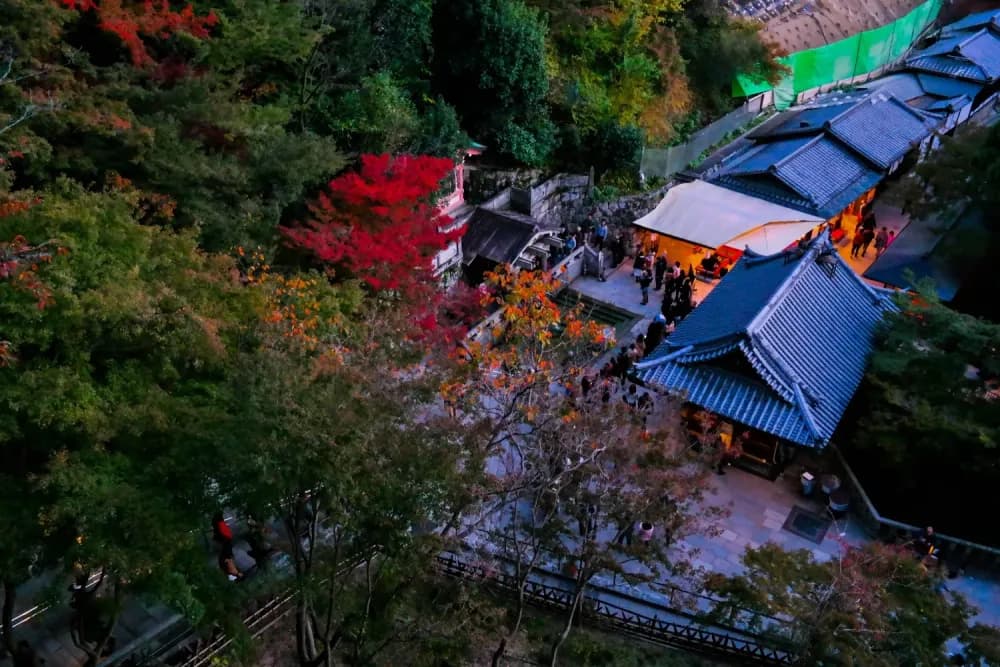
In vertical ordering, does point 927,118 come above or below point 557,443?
above

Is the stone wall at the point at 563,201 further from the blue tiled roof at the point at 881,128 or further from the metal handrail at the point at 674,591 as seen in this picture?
the metal handrail at the point at 674,591

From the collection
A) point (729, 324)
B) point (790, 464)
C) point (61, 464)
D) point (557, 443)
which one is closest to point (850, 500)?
point (790, 464)

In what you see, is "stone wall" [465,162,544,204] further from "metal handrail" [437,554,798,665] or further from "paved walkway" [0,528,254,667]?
"paved walkway" [0,528,254,667]

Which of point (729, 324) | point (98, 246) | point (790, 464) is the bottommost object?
point (790, 464)

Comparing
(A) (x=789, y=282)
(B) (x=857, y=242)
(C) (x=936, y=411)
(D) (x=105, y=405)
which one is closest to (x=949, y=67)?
(B) (x=857, y=242)

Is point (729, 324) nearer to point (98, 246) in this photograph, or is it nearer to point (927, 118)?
point (98, 246)

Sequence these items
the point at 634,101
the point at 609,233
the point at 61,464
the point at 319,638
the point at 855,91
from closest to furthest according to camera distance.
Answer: the point at 61,464
the point at 319,638
the point at 609,233
the point at 634,101
the point at 855,91

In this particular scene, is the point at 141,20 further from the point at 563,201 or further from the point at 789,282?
the point at 789,282

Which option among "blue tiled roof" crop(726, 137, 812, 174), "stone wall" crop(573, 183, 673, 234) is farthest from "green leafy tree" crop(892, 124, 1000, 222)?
"stone wall" crop(573, 183, 673, 234)
